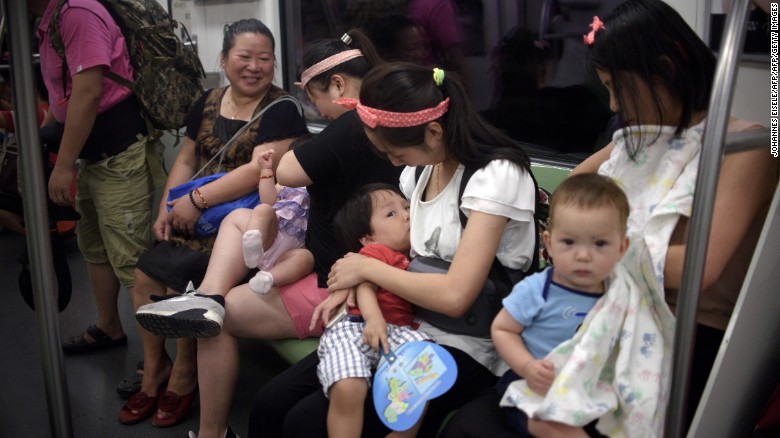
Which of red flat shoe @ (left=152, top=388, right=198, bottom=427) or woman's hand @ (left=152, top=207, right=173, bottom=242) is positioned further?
woman's hand @ (left=152, top=207, right=173, bottom=242)

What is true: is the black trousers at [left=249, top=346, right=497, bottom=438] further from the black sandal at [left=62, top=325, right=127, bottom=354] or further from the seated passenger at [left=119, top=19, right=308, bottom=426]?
the black sandal at [left=62, top=325, right=127, bottom=354]

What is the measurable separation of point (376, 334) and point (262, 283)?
26.7 inches

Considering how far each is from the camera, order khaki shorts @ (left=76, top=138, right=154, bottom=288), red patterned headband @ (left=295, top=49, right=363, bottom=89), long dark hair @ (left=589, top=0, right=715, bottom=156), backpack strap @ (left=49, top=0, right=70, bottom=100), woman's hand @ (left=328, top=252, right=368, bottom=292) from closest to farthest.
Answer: long dark hair @ (left=589, top=0, right=715, bottom=156) → woman's hand @ (left=328, top=252, right=368, bottom=292) → red patterned headband @ (left=295, top=49, right=363, bottom=89) → backpack strap @ (left=49, top=0, right=70, bottom=100) → khaki shorts @ (left=76, top=138, right=154, bottom=288)

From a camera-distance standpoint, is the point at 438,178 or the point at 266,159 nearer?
the point at 438,178

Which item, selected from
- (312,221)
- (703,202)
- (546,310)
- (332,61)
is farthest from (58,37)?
(703,202)

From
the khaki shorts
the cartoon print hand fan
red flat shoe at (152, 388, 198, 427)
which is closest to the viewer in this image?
the cartoon print hand fan

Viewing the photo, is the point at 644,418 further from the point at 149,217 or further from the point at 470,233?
the point at 149,217

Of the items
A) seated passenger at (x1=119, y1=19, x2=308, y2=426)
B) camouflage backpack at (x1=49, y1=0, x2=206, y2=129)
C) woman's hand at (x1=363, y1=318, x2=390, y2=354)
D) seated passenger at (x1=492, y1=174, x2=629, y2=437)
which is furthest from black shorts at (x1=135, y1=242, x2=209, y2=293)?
seated passenger at (x1=492, y1=174, x2=629, y2=437)

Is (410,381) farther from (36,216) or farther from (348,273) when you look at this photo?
(36,216)

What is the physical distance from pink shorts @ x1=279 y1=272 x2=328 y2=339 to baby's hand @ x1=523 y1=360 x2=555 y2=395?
1039 millimetres

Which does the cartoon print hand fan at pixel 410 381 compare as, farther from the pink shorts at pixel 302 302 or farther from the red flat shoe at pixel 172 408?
the red flat shoe at pixel 172 408

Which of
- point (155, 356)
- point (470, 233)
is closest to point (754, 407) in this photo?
point (470, 233)

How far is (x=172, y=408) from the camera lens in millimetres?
3016

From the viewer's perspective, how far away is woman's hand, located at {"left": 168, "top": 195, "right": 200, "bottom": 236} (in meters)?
3.08
